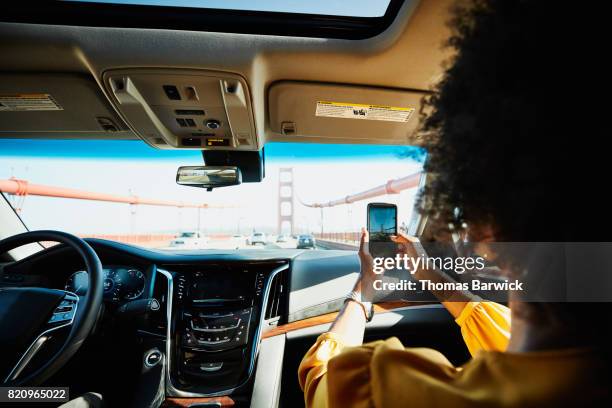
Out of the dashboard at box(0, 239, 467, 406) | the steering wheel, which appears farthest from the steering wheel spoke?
the dashboard at box(0, 239, 467, 406)

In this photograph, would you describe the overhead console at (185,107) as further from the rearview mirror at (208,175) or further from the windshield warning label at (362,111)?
the windshield warning label at (362,111)

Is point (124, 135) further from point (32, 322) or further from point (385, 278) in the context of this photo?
point (385, 278)

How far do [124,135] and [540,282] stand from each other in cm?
285

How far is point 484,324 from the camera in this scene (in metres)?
A: 1.30

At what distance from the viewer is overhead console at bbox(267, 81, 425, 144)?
202cm

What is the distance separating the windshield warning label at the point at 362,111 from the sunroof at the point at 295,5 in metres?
0.65

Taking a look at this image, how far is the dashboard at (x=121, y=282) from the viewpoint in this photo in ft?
7.56

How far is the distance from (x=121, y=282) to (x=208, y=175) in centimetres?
103

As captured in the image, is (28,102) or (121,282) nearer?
(28,102)

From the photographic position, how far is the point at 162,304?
2469mm

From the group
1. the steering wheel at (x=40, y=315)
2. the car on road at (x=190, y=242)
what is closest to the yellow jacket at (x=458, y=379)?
the steering wheel at (x=40, y=315)

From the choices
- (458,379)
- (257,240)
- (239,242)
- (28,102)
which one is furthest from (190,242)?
(458,379)

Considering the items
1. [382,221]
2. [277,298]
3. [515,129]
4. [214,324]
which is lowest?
[214,324]

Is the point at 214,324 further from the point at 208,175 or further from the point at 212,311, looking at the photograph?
the point at 208,175
